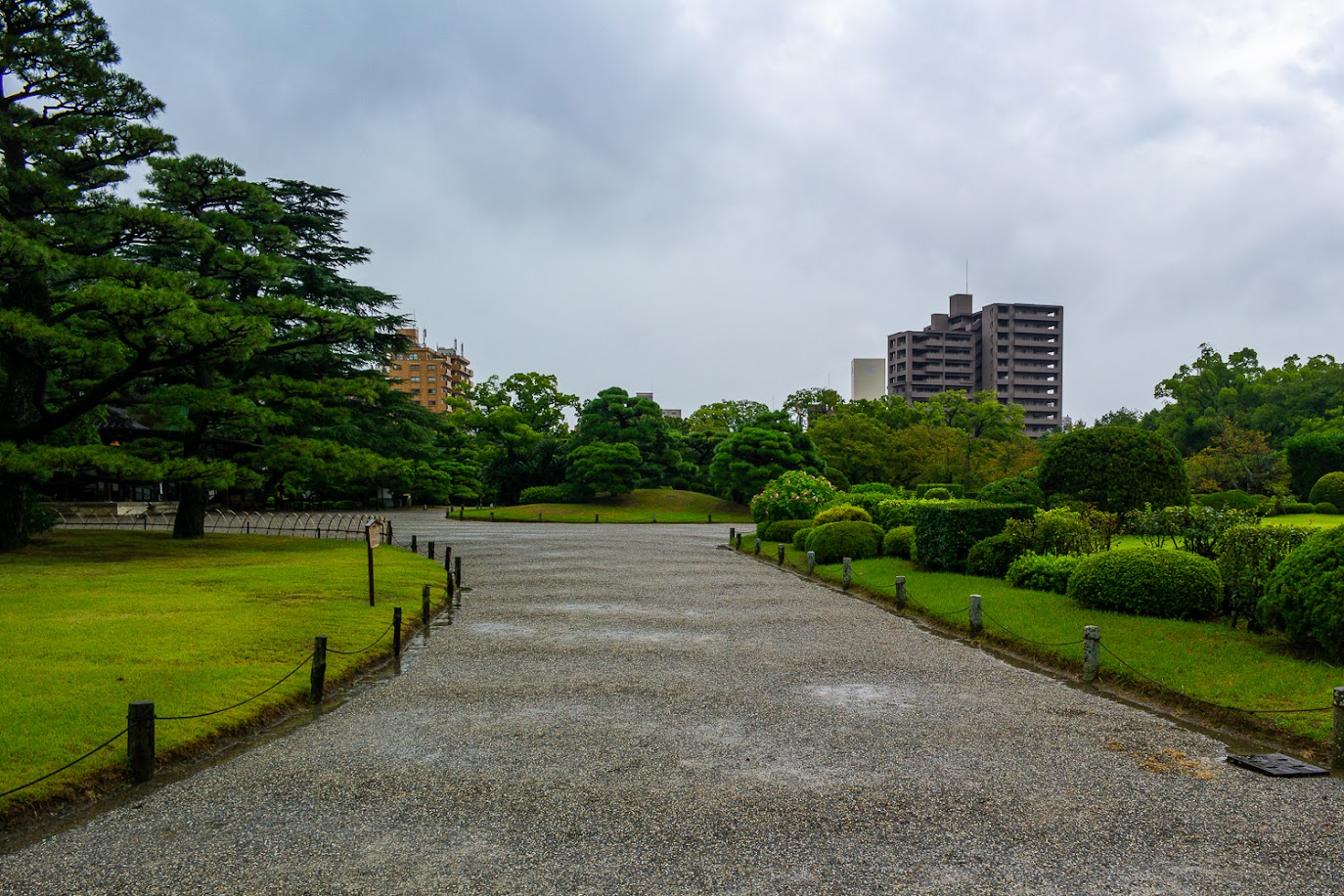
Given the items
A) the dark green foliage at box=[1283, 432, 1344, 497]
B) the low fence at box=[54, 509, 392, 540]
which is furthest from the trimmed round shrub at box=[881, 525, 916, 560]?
the dark green foliage at box=[1283, 432, 1344, 497]

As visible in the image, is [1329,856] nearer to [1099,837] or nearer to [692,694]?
[1099,837]

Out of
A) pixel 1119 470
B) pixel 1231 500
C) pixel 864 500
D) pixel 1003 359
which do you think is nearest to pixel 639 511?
pixel 864 500

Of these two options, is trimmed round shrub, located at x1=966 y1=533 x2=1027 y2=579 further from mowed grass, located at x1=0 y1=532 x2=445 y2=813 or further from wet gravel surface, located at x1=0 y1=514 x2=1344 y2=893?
mowed grass, located at x1=0 y1=532 x2=445 y2=813

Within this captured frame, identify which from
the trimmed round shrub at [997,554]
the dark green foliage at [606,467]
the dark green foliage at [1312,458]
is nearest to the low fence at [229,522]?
the dark green foliage at [606,467]

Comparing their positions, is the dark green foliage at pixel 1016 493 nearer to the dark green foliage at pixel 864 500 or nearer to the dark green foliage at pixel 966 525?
→ the dark green foliage at pixel 864 500

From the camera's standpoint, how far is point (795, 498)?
1145 inches

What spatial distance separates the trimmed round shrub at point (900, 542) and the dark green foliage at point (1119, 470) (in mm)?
5777

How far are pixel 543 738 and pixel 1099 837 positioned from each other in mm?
3934

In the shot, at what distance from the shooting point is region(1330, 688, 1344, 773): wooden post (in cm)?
617

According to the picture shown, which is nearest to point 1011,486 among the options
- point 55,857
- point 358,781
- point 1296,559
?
point 1296,559

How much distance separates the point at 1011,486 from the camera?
24.3 m

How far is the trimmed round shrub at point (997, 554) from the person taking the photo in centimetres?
1587

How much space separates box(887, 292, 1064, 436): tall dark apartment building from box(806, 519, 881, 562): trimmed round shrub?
90125 millimetres

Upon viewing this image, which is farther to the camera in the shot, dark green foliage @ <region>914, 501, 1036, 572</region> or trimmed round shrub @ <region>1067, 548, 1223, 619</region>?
dark green foliage @ <region>914, 501, 1036, 572</region>
